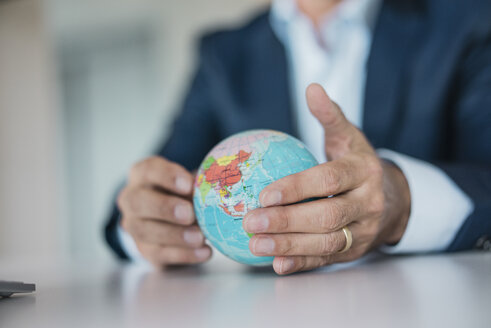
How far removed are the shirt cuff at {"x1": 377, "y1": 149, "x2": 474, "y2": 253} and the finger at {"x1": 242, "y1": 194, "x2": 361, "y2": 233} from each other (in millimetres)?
288

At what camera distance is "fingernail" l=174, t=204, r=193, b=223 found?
1161mm

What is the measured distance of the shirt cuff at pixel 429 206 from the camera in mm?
1192

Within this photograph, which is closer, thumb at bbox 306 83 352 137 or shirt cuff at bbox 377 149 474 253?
thumb at bbox 306 83 352 137

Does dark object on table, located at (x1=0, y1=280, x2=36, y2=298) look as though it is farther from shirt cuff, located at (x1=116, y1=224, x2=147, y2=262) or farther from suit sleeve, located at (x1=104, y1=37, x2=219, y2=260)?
suit sleeve, located at (x1=104, y1=37, x2=219, y2=260)

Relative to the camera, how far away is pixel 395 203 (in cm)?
114

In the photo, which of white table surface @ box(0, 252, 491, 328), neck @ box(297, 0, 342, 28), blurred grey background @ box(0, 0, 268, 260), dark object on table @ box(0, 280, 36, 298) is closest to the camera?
white table surface @ box(0, 252, 491, 328)

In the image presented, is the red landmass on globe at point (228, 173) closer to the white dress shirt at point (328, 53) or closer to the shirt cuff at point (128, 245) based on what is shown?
the shirt cuff at point (128, 245)

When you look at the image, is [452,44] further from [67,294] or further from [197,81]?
[67,294]

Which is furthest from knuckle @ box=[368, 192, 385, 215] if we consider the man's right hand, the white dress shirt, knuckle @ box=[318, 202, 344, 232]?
the white dress shirt

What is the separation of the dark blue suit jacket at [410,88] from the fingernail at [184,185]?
0.54m

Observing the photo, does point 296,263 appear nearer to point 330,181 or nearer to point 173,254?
point 330,181

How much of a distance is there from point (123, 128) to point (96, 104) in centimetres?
81

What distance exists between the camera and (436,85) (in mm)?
1717

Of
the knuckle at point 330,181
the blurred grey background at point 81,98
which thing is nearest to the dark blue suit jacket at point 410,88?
the knuckle at point 330,181
